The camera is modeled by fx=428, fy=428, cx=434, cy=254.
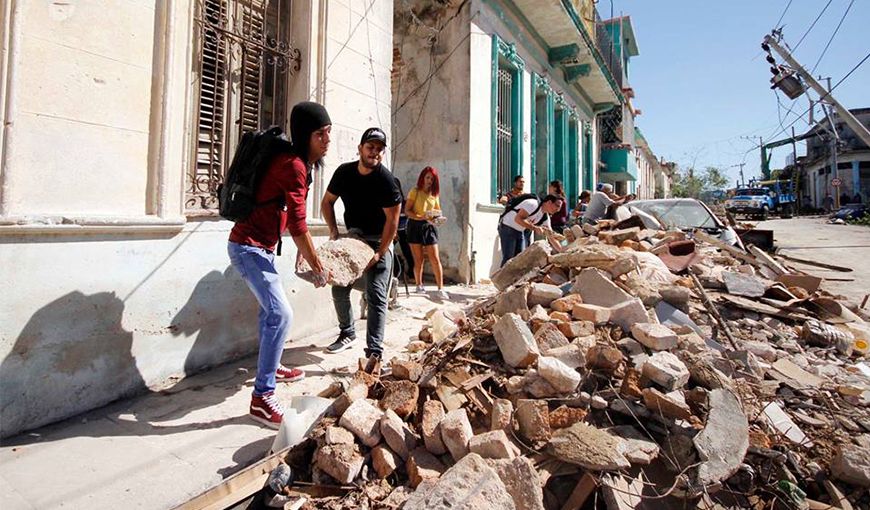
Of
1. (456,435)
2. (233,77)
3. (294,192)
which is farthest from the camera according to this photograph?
(233,77)

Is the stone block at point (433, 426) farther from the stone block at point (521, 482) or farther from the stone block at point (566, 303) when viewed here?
the stone block at point (566, 303)

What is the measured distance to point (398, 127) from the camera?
7.16 meters

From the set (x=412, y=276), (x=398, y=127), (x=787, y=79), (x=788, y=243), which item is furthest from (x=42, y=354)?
(x=787, y=79)

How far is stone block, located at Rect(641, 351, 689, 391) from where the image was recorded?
2219 mm

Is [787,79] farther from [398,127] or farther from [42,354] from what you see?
[42,354]

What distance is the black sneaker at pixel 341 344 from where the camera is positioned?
351cm

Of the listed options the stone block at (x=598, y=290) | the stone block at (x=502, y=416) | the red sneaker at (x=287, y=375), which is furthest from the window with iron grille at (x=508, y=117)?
the stone block at (x=502, y=416)

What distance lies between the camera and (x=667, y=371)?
2.23m

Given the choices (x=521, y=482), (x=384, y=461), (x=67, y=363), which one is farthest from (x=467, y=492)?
(x=67, y=363)

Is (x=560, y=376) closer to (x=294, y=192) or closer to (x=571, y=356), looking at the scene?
(x=571, y=356)

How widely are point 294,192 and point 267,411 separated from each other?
4.06ft

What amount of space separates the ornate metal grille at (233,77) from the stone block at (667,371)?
3.10 metres

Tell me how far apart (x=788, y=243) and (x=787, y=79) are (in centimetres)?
779

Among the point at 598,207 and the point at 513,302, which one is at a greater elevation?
the point at 598,207
